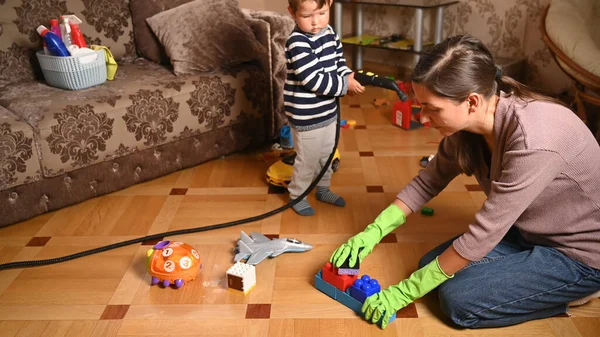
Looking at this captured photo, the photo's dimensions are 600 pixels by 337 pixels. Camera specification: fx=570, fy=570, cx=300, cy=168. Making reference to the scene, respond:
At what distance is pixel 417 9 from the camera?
3.30 meters

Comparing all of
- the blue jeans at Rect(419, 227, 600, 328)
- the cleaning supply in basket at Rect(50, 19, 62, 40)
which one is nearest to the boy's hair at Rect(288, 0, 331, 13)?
the blue jeans at Rect(419, 227, 600, 328)

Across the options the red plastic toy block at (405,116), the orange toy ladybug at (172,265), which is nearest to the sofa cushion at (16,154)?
the orange toy ladybug at (172,265)

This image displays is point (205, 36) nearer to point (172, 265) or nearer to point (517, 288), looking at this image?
point (172, 265)

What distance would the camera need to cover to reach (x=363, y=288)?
4.92ft

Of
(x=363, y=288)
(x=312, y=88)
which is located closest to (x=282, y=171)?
(x=312, y=88)

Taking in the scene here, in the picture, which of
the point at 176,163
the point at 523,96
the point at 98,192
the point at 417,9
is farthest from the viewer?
the point at 417,9

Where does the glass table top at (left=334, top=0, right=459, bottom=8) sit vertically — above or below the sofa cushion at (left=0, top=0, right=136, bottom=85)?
below

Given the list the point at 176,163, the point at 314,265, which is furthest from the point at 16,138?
the point at 314,265

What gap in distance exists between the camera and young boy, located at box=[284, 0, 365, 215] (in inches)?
72.7

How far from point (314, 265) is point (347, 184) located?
1.88 ft

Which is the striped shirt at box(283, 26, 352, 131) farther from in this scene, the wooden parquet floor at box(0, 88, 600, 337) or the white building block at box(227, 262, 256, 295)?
the white building block at box(227, 262, 256, 295)

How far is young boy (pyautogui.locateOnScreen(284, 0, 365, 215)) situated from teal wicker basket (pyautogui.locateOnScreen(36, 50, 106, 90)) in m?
0.81

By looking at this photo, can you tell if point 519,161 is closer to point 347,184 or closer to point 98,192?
point 347,184

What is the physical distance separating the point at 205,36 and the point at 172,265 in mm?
1145
